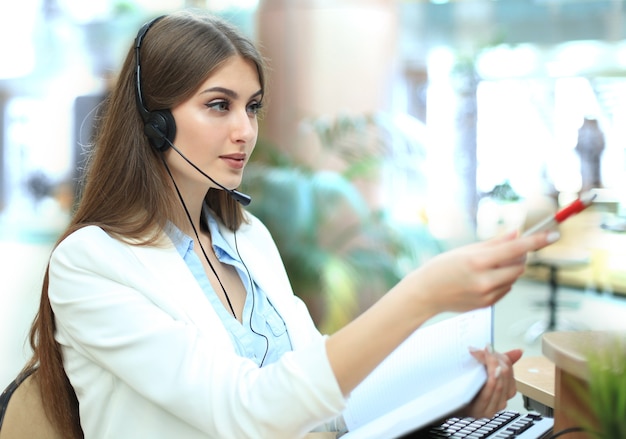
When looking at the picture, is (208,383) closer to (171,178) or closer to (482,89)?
(171,178)

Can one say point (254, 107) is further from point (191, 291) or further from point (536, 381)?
point (536, 381)

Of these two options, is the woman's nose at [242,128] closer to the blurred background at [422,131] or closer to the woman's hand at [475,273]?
the woman's hand at [475,273]

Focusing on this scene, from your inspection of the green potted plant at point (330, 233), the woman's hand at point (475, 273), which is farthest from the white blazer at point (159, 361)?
the green potted plant at point (330, 233)

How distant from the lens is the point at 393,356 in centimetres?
105

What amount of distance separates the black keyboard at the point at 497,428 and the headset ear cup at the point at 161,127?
1.99ft

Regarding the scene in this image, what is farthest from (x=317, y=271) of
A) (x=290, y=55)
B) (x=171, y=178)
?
(x=171, y=178)

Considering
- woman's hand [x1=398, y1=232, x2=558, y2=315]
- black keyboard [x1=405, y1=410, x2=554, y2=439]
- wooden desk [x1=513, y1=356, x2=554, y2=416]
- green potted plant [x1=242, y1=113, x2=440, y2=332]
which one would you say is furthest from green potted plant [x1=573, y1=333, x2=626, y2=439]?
green potted plant [x1=242, y1=113, x2=440, y2=332]

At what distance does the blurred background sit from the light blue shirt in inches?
79.3

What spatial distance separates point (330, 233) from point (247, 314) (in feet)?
8.40

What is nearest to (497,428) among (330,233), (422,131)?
(330,233)

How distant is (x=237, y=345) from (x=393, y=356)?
0.28 meters

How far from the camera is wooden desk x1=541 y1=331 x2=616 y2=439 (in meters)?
0.88

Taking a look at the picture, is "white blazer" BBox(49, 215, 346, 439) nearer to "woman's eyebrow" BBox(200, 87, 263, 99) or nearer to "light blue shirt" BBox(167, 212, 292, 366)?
"light blue shirt" BBox(167, 212, 292, 366)

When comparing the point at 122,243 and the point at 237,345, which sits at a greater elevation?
the point at 122,243
